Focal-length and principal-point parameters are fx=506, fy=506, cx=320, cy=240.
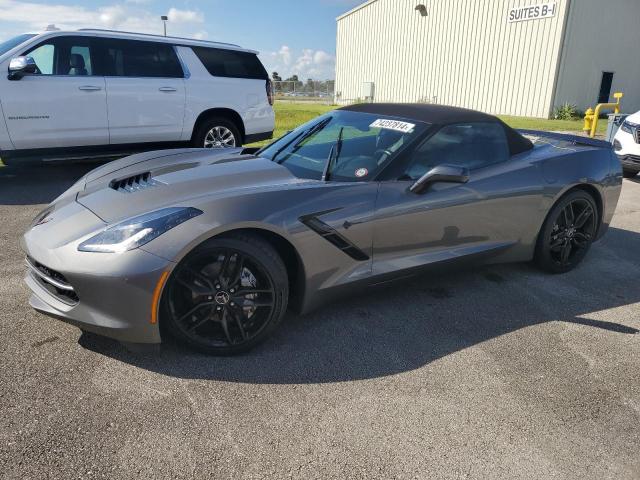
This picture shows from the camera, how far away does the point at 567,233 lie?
4.26m

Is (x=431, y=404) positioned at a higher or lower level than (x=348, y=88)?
lower

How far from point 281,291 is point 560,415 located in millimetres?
1544

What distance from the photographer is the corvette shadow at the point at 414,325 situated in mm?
2736

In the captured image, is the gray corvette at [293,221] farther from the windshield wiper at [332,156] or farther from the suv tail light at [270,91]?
the suv tail light at [270,91]

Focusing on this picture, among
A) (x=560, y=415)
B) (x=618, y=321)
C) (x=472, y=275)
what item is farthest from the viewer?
(x=472, y=275)

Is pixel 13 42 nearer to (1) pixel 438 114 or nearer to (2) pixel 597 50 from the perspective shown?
(1) pixel 438 114

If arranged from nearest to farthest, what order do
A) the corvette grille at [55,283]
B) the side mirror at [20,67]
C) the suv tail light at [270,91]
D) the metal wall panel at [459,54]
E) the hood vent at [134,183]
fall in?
the corvette grille at [55,283], the hood vent at [134,183], the side mirror at [20,67], the suv tail light at [270,91], the metal wall panel at [459,54]

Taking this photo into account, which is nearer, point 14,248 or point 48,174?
point 14,248

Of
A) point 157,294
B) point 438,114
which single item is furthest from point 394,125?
point 157,294

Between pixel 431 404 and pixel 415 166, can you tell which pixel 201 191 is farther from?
pixel 431 404

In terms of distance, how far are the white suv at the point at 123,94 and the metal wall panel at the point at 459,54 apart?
1587cm

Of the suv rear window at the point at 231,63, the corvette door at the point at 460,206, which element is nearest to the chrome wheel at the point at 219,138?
the suv rear window at the point at 231,63

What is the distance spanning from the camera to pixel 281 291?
2.83 metres

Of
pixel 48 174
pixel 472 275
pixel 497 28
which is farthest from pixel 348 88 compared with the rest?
pixel 472 275
